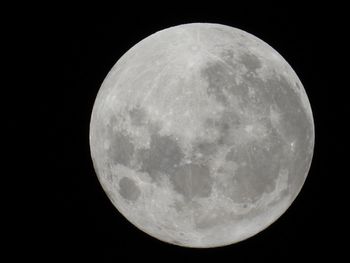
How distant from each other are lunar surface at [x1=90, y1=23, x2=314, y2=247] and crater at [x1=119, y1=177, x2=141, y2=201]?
1cm

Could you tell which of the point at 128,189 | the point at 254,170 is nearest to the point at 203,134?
the point at 254,170

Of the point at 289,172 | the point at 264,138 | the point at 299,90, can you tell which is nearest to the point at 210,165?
the point at 264,138

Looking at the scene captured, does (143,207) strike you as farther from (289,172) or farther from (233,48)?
(233,48)

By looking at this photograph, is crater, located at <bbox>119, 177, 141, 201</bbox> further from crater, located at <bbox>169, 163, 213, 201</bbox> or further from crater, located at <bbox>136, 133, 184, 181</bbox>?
crater, located at <bbox>169, 163, 213, 201</bbox>

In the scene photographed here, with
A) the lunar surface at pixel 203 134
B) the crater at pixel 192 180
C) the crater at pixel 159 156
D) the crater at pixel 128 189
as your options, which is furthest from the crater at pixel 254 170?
the crater at pixel 128 189

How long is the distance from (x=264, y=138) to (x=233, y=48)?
3.22ft

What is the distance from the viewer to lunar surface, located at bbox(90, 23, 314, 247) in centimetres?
490

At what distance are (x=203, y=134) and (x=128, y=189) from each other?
1046mm

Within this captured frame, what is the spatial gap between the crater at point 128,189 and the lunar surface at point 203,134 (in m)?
0.01

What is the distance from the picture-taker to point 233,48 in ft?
17.2

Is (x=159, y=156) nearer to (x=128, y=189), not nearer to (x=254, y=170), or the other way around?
(x=128, y=189)

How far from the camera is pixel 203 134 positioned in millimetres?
4859

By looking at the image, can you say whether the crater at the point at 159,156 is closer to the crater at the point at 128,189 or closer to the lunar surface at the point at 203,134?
the lunar surface at the point at 203,134

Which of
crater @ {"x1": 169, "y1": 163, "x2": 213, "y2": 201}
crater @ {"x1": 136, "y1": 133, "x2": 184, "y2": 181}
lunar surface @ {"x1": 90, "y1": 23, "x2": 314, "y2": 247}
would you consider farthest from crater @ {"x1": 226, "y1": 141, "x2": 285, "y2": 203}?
crater @ {"x1": 136, "y1": 133, "x2": 184, "y2": 181}
